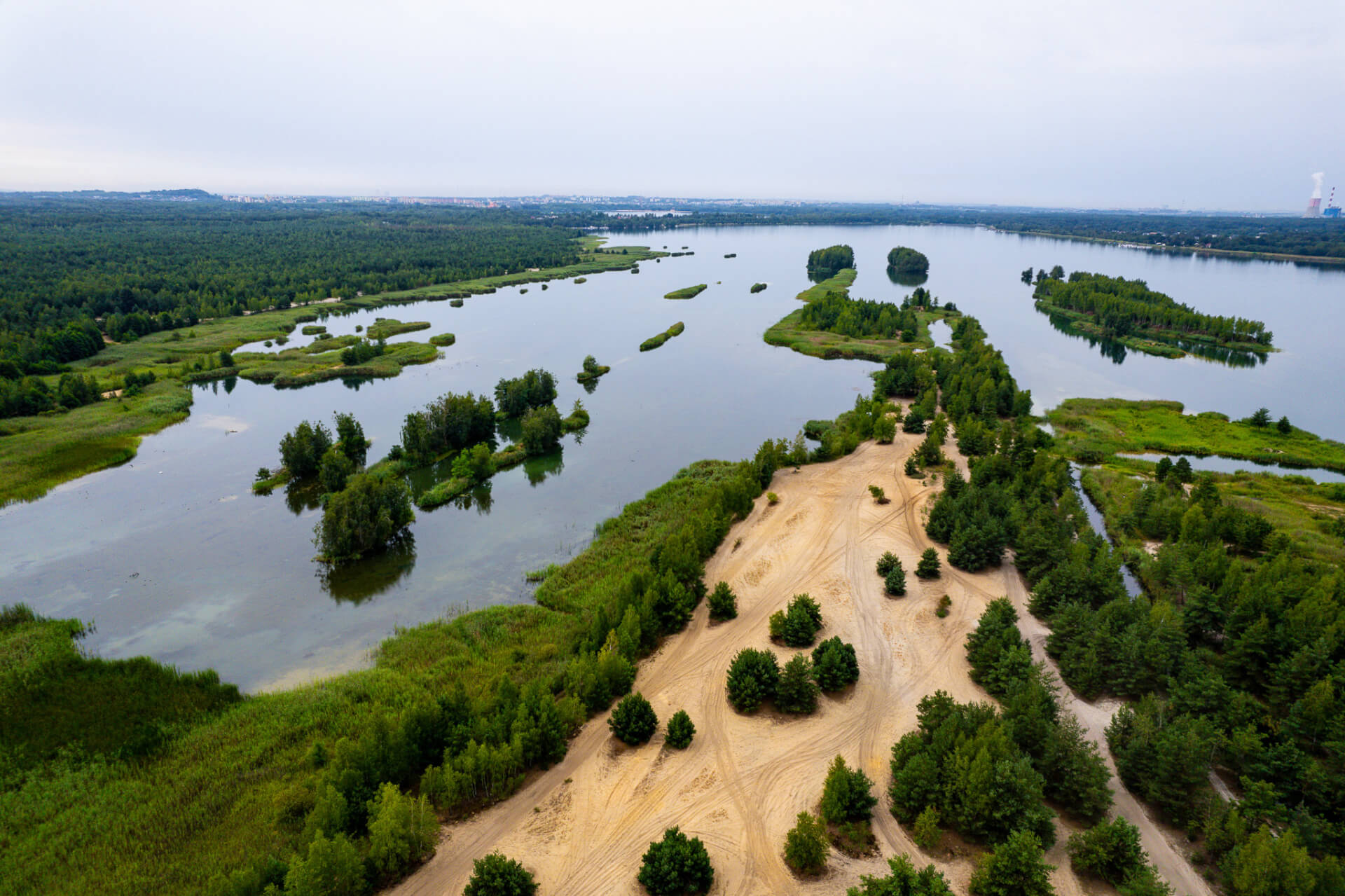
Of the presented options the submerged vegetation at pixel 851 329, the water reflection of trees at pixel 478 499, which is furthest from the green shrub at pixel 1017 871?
the submerged vegetation at pixel 851 329

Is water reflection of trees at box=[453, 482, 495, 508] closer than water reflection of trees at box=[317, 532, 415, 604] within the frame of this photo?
No

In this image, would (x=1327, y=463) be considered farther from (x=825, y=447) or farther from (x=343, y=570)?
(x=343, y=570)

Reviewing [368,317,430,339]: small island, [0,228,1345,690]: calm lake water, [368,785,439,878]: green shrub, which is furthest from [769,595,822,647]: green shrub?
[368,317,430,339]: small island

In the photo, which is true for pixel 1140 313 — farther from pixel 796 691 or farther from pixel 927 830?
pixel 927 830

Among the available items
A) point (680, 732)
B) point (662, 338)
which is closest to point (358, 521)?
point (680, 732)

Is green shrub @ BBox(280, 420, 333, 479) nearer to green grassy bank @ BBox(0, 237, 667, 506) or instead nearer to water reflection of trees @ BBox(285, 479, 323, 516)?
water reflection of trees @ BBox(285, 479, 323, 516)

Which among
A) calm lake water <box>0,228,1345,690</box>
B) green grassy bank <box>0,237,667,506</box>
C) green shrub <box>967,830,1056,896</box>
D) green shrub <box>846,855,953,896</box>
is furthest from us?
green grassy bank <box>0,237,667,506</box>
